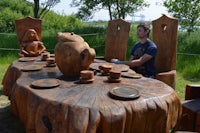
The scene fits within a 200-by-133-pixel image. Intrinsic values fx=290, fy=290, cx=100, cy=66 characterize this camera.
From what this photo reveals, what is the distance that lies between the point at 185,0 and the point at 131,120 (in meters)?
8.96

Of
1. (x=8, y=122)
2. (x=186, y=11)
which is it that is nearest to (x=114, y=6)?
(x=186, y=11)

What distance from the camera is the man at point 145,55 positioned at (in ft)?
12.8

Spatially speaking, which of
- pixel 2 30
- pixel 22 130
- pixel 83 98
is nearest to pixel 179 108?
pixel 83 98

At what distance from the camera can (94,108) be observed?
6.95 ft

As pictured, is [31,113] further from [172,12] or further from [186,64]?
[172,12]

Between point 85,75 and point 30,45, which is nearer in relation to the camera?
point 85,75

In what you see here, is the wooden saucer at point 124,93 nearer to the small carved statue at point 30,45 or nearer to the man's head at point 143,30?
the man's head at point 143,30

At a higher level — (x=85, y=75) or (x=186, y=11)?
(x=186, y=11)

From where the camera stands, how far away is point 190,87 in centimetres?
369

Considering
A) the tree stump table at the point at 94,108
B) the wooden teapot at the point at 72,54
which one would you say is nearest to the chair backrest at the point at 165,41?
the tree stump table at the point at 94,108

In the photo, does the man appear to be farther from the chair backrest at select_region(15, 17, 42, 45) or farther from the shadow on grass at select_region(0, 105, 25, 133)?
Result: the chair backrest at select_region(15, 17, 42, 45)

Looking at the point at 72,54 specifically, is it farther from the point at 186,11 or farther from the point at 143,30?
the point at 186,11

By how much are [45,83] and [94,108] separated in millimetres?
729

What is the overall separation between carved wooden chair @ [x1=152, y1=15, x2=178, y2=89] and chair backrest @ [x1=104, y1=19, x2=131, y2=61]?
633 millimetres
